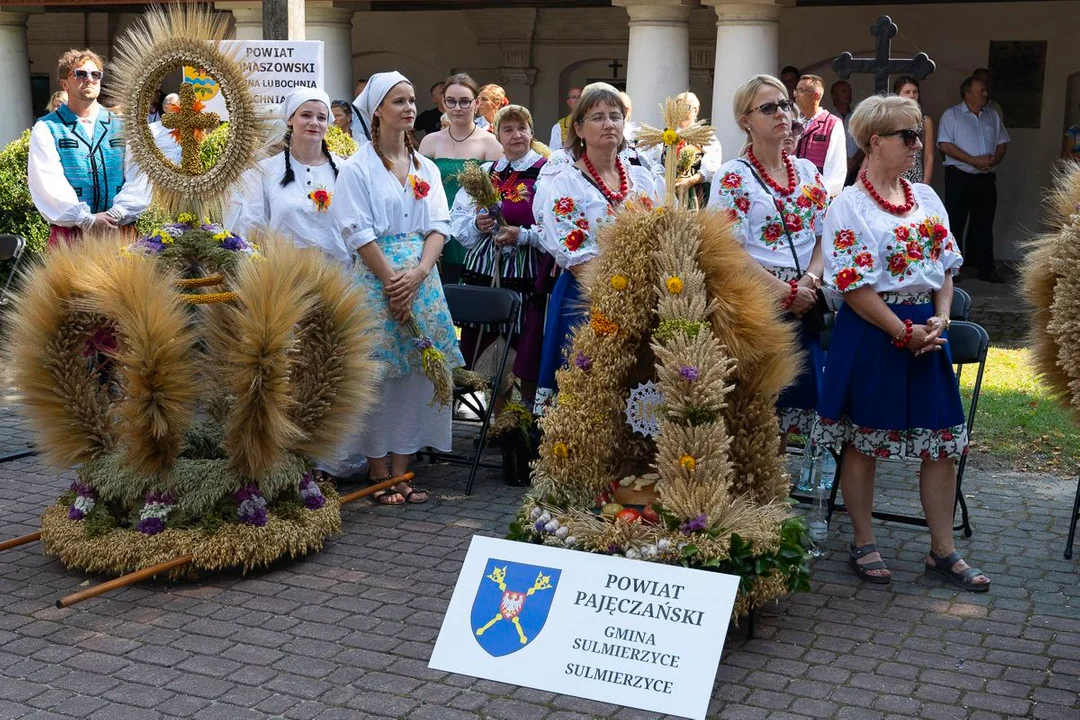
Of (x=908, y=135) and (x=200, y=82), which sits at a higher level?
(x=200, y=82)

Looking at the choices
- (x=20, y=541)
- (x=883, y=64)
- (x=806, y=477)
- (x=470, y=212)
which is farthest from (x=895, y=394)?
(x=20, y=541)

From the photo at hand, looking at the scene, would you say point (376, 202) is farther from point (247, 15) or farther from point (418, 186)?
point (247, 15)

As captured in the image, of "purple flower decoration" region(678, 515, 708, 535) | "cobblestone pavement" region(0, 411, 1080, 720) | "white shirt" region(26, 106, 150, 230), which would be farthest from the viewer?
"white shirt" region(26, 106, 150, 230)

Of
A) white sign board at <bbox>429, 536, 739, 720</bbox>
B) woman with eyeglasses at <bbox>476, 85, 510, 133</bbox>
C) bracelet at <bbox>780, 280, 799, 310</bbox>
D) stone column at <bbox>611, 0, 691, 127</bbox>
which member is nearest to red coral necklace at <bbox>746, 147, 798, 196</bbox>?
bracelet at <bbox>780, 280, 799, 310</bbox>

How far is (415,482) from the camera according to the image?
21.7 ft

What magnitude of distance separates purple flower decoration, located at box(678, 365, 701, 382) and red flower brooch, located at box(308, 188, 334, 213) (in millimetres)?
2404

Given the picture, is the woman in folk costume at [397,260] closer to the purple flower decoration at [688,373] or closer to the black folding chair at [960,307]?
the purple flower decoration at [688,373]

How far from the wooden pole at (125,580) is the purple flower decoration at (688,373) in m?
1.98

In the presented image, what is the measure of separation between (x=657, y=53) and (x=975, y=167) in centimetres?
361

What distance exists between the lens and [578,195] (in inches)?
228

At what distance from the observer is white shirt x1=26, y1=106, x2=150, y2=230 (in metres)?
7.23

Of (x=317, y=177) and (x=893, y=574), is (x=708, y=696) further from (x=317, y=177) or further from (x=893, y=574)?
(x=317, y=177)

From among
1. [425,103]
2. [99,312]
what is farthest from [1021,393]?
[425,103]

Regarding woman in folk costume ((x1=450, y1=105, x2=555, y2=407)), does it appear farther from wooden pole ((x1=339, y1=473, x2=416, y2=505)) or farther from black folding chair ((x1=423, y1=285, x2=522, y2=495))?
wooden pole ((x1=339, y1=473, x2=416, y2=505))
